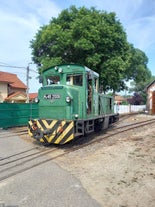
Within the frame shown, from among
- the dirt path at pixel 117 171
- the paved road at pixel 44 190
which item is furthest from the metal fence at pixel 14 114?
the paved road at pixel 44 190

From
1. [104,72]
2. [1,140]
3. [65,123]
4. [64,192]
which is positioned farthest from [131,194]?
[104,72]

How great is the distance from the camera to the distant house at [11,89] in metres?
42.7

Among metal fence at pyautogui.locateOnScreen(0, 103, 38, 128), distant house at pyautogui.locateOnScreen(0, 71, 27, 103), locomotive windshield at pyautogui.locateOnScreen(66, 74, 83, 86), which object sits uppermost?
distant house at pyautogui.locateOnScreen(0, 71, 27, 103)

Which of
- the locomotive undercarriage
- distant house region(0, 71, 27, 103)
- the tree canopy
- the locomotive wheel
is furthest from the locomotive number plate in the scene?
distant house region(0, 71, 27, 103)

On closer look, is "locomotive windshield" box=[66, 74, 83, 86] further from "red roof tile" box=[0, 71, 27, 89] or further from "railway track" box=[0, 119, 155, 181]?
"red roof tile" box=[0, 71, 27, 89]

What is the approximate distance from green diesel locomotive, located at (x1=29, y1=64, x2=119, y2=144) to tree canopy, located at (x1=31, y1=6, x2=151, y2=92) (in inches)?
427

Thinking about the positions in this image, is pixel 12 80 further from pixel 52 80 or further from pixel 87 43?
pixel 52 80

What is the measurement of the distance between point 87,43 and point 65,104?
1278 cm

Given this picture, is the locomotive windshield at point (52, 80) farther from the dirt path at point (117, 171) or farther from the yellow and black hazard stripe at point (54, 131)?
the dirt path at point (117, 171)

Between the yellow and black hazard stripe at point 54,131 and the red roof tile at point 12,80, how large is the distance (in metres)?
34.5

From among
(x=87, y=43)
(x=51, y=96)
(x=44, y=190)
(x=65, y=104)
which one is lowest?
(x=44, y=190)

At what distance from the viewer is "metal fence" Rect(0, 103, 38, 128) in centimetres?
1633

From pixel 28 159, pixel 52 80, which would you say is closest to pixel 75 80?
pixel 52 80

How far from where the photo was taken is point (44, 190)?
5.68 meters
